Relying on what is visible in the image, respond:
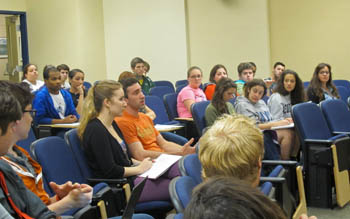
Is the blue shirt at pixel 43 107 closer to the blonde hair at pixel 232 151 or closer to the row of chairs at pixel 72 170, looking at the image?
the row of chairs at pixel 72 170

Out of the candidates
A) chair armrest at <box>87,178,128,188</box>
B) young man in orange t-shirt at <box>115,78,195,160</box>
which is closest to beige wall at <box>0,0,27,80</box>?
young man in orange t-shirt at <box>115,78,195,160</box>

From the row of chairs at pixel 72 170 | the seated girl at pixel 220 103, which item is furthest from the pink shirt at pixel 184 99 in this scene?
the row of chairs at pixel 72 170

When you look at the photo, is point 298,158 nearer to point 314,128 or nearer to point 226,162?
point 314,128

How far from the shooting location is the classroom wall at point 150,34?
32.1 feet

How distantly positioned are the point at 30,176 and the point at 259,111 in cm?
314

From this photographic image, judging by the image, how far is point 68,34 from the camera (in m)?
9.52

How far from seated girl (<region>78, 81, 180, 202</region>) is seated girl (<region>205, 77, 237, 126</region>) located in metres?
1.41

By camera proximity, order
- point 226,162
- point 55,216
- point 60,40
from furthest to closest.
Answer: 1. point 60,40
2. point 55,216
3. point 226,162

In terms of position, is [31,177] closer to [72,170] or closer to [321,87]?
[72,170]

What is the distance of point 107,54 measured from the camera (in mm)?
9930

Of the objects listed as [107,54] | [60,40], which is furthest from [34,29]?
[107,54]

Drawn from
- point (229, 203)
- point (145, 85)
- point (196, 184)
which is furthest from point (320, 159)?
point (145, 85)

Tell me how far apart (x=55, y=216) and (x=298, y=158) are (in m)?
3.37

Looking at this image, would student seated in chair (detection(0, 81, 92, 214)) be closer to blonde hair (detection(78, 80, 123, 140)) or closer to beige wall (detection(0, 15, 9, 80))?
blonde hair (detection(78, 80, 123, 140))
